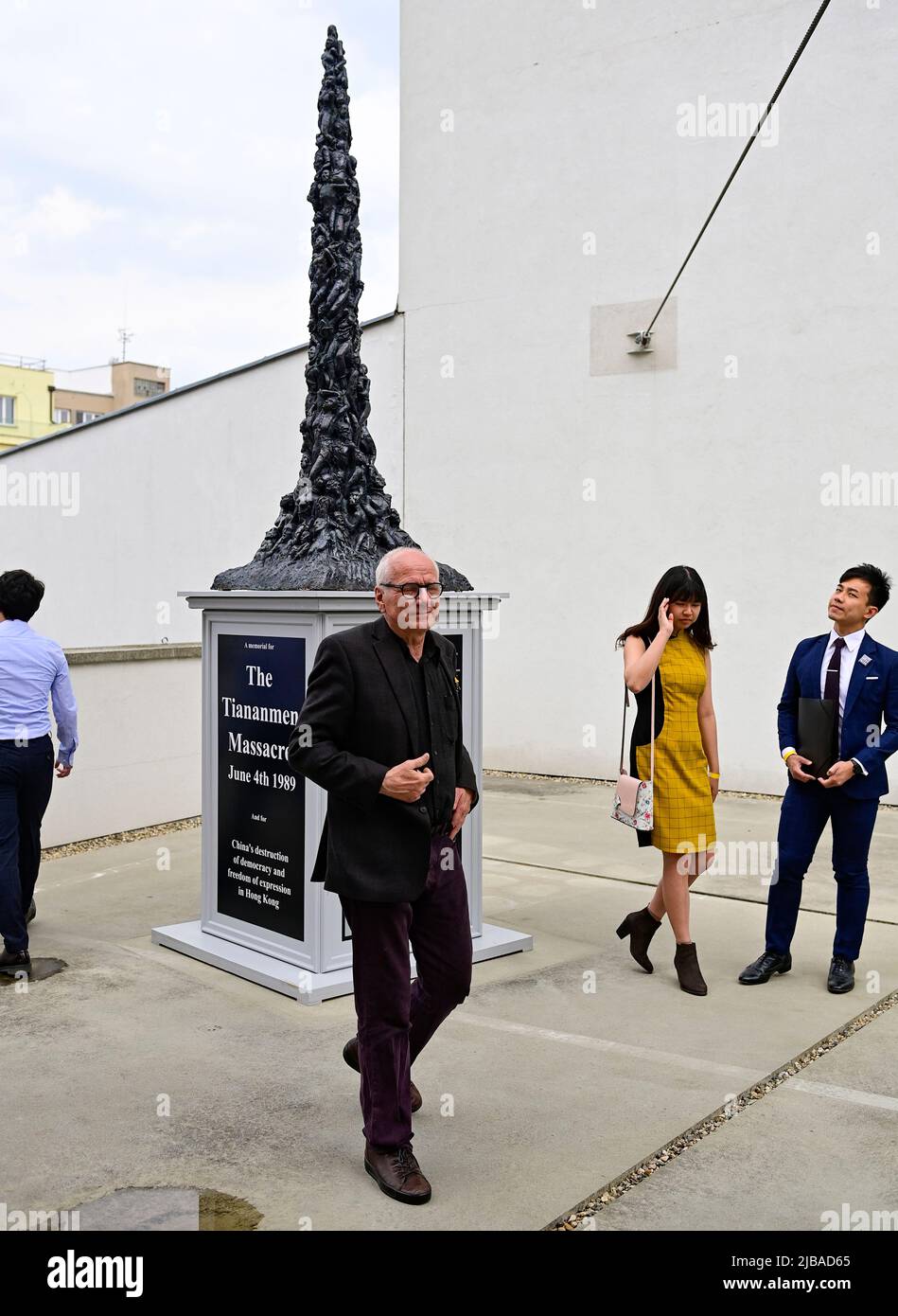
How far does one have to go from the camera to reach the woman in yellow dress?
5.12m

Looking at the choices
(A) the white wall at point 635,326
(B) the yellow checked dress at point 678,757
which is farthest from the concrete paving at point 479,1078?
(A) the white wall at point 635,326

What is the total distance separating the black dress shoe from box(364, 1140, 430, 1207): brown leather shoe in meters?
2.50

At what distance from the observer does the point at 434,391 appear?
12.7m

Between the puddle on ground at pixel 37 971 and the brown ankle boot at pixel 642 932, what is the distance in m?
2.60

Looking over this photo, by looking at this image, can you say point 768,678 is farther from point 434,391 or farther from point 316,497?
point 316,497

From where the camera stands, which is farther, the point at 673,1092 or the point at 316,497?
the point at 316,497

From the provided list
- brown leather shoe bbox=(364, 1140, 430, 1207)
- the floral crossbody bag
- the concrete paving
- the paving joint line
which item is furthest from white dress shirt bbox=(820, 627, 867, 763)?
brown leather shoe bbox=(364, 1140, 430, 1207)

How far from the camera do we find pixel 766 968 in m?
5.46

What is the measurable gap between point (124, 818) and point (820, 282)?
7120 mm

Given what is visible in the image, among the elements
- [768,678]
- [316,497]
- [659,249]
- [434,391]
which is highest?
[659,249]

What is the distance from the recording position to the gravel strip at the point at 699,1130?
332cm

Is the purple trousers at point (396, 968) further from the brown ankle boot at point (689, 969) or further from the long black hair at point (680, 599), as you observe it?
the brown ankle boot at point (689, 969)
